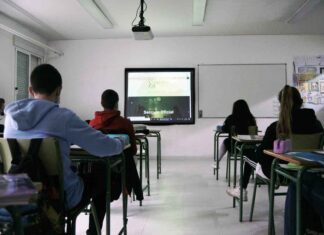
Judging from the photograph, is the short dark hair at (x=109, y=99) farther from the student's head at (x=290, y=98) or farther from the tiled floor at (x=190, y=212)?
the student's head at (x=290, y=98)

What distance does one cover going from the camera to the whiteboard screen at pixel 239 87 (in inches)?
273

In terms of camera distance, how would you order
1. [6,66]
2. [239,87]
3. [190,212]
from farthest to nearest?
[239,87] < [6,66] < [190,212]

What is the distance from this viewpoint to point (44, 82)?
1.52 meters

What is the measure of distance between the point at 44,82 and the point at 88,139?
0.32 metres

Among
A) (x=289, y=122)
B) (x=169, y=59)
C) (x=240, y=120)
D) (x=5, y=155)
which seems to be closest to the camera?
(x=5, y=155)

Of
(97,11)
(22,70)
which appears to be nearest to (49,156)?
(97,11)

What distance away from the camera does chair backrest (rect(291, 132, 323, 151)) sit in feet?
7.48

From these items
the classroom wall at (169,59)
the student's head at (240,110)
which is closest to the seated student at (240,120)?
the student's head at (240,110)

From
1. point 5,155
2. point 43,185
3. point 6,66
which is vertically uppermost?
point 6,66

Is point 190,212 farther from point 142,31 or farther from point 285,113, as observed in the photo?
point 142,31

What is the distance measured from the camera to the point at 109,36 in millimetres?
7027

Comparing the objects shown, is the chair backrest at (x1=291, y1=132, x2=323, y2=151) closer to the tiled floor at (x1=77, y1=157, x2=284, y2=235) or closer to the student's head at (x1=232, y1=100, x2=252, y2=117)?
the tiled floor at (x1=77, y1=157, x2=284, y2=235)

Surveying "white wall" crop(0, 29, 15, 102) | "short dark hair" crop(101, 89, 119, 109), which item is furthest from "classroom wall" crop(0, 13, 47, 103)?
"short dark hair" crop(101, 89, 119, 109)

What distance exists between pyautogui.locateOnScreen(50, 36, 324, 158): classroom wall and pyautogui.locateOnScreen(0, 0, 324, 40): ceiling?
0.21 meters
